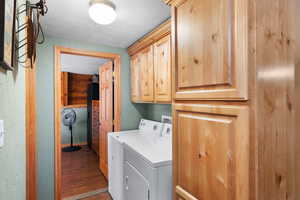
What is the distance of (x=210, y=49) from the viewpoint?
83cm

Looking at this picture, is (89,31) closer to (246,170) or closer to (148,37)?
(148,37)

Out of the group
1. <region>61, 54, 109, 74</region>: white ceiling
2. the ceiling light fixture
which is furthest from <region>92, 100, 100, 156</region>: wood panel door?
the ceiling light fixture

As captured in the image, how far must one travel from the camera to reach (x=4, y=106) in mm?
689

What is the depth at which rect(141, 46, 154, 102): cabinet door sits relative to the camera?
216 cm

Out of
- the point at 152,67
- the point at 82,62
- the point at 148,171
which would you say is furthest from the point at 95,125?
the point at 148,171

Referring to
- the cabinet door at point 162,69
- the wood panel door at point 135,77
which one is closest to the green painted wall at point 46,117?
the wood panel door at point 135,77

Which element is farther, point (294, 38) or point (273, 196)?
point (294, 38)

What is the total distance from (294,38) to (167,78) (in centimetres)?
114

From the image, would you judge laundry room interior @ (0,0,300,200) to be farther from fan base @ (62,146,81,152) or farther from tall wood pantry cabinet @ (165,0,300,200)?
fan base @ (62,146,81,152)

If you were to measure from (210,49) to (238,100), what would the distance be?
286 millimetres

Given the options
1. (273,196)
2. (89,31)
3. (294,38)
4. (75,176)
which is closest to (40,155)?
(75,176)

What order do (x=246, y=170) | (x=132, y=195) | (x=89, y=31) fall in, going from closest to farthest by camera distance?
1. (x=246, y=170)
2. (x=132, y=195)
3. (x=89, y=31)

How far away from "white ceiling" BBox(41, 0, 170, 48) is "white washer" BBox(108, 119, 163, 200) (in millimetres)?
1263

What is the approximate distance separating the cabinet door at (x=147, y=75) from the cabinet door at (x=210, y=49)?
108 centimetres
